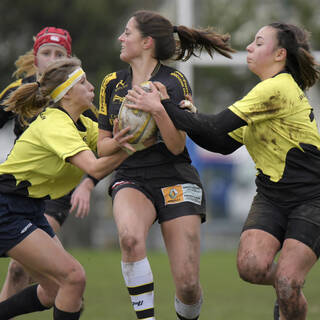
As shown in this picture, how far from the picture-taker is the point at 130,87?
17.9ft

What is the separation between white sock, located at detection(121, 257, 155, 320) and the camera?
17.0 feet

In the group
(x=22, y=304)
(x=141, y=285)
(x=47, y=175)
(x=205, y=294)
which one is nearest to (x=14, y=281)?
(x=22, y=304)

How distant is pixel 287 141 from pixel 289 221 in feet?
1.81

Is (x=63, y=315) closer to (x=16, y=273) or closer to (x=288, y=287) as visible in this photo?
(x=16, y=273)

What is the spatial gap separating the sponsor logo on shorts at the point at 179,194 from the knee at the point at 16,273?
1520mm

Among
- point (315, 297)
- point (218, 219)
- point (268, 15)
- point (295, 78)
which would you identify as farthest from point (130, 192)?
point (218, 219)

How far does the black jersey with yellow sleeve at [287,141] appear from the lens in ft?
17.2

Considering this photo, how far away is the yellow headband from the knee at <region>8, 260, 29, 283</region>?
5.05 feet

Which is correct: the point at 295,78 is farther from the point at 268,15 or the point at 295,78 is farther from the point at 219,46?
the point at 268,15

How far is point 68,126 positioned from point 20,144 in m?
0.39

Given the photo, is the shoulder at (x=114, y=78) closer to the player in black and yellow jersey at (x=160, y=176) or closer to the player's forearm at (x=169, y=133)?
the player in black and yellow jersey at (x=160, y=176)

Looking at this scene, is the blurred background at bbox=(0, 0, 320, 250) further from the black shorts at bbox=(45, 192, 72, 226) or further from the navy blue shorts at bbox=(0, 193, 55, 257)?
the navy blue shorts at bbox=(0, 193, 55, 257)

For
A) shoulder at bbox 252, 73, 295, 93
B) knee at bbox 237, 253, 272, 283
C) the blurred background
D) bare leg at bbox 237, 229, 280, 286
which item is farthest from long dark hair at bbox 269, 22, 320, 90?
the blurred background

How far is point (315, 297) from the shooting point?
28.4 feet
